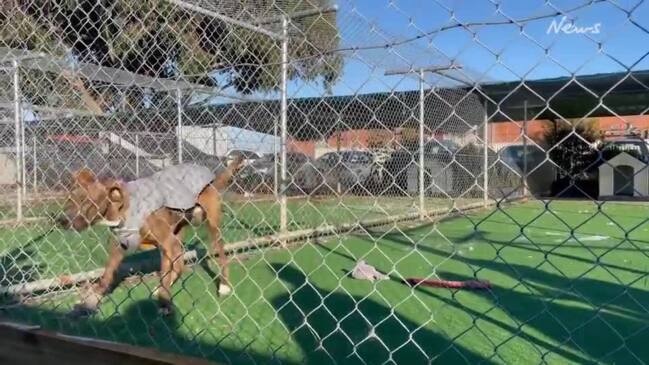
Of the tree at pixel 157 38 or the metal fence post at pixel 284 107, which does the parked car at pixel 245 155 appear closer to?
the metal fence post at pixel 284 107

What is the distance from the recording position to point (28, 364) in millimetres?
2309

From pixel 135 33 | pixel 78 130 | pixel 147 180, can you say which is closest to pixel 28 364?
pixel 147 180

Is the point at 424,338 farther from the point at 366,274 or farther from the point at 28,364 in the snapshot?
the point at 28,364

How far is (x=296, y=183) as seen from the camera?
119 inches

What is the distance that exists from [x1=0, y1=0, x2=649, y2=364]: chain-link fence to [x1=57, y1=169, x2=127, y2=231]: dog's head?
1cm

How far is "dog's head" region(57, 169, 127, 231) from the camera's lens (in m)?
3.45

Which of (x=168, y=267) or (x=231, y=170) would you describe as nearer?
(x=231, y=170)

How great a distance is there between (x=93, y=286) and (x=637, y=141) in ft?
12.9

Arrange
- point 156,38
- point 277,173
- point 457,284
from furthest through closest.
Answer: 1. point 457,284
2. point 277,173
3. point 156,38

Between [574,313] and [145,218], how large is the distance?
9.76 feet

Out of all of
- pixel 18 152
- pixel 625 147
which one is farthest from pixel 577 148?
pixel 18 152

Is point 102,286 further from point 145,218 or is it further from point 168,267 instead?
point 145,218

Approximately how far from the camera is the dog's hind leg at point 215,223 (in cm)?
434

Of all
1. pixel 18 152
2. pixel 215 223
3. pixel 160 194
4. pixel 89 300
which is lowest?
pixel 18 152
